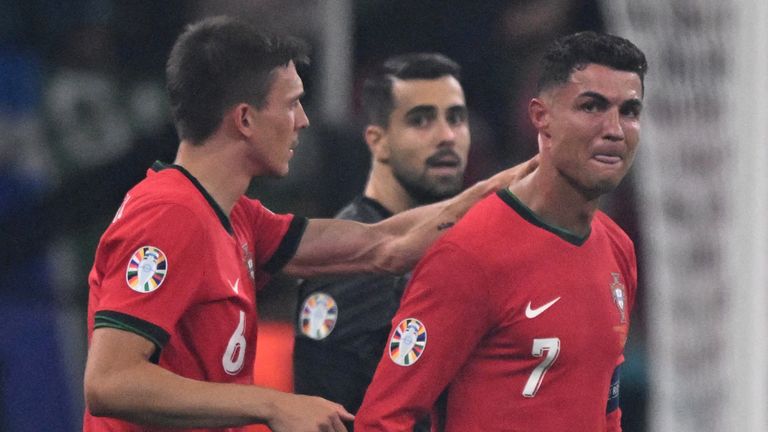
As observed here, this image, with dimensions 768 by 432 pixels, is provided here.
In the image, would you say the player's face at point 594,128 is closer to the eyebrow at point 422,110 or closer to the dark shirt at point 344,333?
the dark shirt at point 344,333

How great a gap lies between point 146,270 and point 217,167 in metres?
0.37

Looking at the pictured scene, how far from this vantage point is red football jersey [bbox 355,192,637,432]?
2.74m

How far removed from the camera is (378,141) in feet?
13.8

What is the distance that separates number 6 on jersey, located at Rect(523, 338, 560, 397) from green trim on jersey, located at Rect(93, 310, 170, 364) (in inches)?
31.2

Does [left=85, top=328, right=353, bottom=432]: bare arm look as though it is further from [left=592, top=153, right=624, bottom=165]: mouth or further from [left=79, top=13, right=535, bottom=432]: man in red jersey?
[left=592, top=153, right=624, bottom=165]: mouth

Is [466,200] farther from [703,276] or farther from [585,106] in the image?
[703,276]

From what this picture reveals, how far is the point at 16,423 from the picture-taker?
483 centimetres

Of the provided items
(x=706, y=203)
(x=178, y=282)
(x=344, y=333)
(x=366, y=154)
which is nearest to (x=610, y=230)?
(x=344, y=333)

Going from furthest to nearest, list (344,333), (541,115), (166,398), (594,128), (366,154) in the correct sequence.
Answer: (366,154)
(344,333)
(541,115)
(594,128)
(166,398)

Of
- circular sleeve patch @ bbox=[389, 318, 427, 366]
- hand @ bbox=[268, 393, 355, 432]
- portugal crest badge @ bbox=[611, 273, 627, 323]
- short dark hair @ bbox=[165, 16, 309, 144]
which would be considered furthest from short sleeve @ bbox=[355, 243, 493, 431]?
short dark hair @ bbox=[165, 16, 309, 144]

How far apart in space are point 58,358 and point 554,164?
2.60 m

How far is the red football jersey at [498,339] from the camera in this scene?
2740 millimetres

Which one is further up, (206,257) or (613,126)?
(613,126)

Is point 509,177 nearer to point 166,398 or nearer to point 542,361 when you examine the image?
point 542,361
